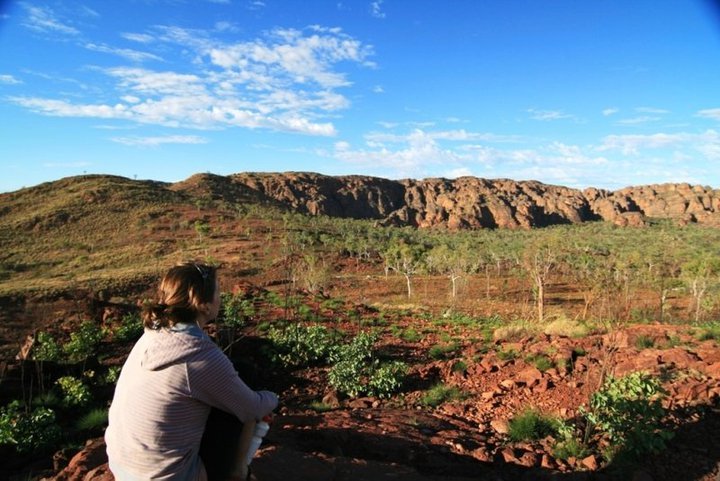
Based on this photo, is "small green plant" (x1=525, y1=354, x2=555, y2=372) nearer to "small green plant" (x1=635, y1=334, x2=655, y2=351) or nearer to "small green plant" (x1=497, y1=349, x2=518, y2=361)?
"small green plant" (x1=497, y1=349, x2=518, y2=361)

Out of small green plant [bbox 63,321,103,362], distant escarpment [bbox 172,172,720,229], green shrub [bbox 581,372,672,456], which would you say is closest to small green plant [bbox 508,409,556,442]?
green shrub [bbox 581,372,672,456]

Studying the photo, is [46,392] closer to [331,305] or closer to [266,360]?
[266,360]

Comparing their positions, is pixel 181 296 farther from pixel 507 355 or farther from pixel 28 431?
→ pixel 507 355

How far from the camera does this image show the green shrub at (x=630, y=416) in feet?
15.3

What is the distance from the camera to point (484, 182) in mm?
144375

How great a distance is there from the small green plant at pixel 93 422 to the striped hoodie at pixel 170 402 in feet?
15.4

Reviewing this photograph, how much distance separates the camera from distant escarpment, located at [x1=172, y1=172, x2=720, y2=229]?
369ft

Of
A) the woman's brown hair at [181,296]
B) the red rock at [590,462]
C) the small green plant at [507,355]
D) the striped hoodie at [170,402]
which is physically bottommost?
the small green plant at [507,355]

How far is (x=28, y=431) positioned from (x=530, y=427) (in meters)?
5.95

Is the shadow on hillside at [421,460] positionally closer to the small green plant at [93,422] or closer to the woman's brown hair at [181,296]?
Result: the woman's brown hair at [181,296]

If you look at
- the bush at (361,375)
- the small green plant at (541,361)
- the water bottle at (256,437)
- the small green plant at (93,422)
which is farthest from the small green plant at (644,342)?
the small green plant at (93,422)

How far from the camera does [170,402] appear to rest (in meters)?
1.98

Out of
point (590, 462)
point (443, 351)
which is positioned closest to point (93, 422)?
point (590, 462)

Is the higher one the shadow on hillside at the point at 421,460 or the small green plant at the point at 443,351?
the shadow on hillside at the point at 421,460
